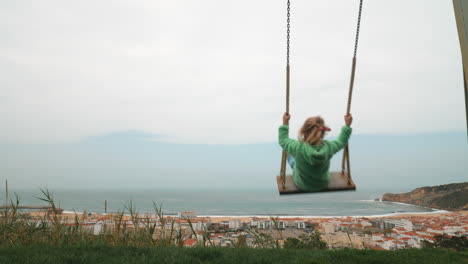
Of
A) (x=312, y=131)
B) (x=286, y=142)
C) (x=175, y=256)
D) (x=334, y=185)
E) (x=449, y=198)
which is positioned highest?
(x=312, y=131)

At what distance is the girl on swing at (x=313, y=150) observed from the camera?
312 cm

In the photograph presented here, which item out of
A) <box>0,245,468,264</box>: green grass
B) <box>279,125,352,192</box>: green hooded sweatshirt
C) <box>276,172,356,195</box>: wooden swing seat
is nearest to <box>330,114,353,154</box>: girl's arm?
<box>279,125,352,192</box>: green hooded sweatshirt

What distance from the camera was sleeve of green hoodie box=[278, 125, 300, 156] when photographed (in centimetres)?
317

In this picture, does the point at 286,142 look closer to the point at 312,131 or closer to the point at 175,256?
the point at 312,131

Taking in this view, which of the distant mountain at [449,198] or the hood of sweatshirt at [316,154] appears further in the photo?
the distant mountain at [449,198]

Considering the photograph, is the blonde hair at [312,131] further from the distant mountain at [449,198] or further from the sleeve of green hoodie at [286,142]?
the distant mountain at [449,198]

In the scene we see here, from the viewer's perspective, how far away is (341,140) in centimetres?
324

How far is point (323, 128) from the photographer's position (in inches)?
125

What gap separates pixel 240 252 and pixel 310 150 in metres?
1.78

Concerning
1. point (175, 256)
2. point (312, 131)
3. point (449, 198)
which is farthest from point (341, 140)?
point (449, 198)

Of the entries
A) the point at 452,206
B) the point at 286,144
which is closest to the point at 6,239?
the point at 286,144

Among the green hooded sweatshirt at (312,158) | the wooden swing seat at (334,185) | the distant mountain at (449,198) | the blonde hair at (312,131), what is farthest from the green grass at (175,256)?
the distant mountain at (449,198)

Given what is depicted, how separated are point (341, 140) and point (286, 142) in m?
0.52

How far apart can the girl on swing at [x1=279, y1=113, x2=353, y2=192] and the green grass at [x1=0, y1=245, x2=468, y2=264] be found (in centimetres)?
113
